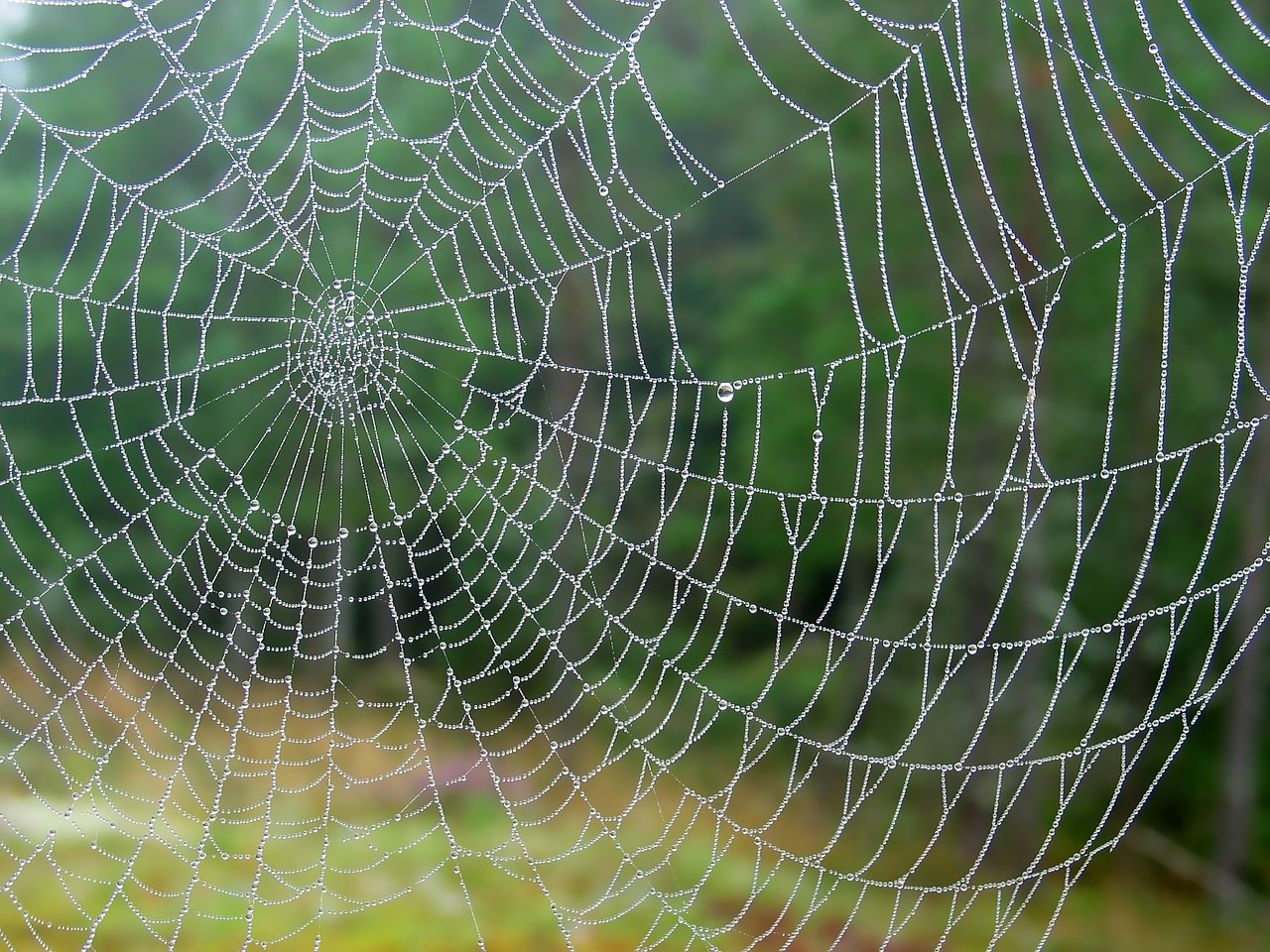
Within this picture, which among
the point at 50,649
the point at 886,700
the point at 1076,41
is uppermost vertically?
the point at 1076,41

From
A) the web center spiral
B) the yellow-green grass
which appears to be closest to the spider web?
the yellow-green grass

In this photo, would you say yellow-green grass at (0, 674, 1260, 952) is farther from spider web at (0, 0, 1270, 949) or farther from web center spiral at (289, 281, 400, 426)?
web center spiral at (289, 281, 400, 426)

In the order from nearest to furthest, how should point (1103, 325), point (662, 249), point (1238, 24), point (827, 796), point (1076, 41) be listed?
1. point (1076, 41)
2. point (1238, 24)
3. point (1103, 325)
4. point (827, 796)
5. point (662, 249)

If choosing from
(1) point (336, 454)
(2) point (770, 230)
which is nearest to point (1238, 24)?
(2) point (770, 230)

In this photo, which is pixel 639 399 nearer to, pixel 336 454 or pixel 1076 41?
pixel 336 454

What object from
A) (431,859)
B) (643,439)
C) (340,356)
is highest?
(340,356)

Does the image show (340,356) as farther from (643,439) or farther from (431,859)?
(643,439)

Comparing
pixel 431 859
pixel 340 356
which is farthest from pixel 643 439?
pixel 340 356

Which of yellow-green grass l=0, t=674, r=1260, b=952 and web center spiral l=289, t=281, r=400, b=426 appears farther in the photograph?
yellow-green grass l=0, t=674, r=1260, b=952

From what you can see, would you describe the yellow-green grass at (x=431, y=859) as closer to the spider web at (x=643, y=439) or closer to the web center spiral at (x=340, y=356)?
the spider web at (x=643, y=439)
